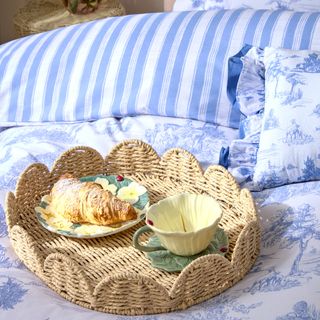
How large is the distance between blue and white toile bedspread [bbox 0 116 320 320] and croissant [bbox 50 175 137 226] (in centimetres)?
13

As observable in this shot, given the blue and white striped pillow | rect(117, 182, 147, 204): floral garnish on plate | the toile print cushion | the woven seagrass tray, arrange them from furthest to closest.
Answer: the blue and white striped pillow → the toile print cushion → rect(117, 182, 147, 204): floral garnish on plate → the woven seagrass tray

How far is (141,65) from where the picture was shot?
194 cm

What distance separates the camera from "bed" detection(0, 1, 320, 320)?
1.58 metres

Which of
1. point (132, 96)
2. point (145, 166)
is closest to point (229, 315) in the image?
point (145, 166)

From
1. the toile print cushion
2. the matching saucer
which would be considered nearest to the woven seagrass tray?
the matching saucer

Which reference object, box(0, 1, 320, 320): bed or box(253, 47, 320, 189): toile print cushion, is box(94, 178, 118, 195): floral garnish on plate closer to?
box(0, 1, 320, 320): bed

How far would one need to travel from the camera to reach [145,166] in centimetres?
157

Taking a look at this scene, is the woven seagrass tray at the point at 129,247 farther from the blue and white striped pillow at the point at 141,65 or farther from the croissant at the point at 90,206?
the blue and white striped pillow at the point at 141,65

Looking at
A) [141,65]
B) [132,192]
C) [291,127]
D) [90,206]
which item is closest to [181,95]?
[141,65]

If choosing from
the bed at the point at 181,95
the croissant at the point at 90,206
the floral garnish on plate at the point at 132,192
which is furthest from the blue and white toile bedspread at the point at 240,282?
the floral garnish on plate at the point at 132,192

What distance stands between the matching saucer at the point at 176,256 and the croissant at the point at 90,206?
10 centimetres

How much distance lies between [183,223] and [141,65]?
753mm

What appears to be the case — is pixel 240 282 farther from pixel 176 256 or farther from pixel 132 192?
pixel 132 192

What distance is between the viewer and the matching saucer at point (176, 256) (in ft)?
3.97
